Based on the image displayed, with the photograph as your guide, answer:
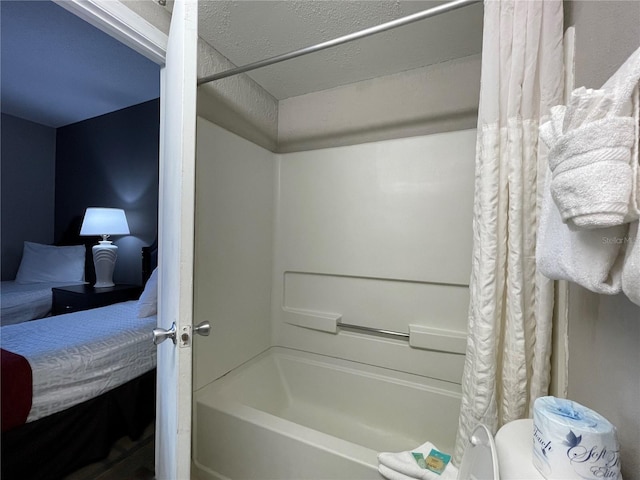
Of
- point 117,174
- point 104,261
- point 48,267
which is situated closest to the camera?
point 104,261

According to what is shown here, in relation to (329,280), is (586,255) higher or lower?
higher

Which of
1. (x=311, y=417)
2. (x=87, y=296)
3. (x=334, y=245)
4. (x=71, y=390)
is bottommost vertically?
(x=311, y=417)

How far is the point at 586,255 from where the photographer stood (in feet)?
1.46

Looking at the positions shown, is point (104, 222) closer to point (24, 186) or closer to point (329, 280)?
point (24, 186)

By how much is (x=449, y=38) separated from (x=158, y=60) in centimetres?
139

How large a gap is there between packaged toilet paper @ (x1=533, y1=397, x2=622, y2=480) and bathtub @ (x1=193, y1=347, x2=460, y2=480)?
0.70 m

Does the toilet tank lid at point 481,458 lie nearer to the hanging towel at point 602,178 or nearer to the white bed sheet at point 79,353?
the hanging towel at point 602,178

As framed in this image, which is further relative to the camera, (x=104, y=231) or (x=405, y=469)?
(x=104, y=231)

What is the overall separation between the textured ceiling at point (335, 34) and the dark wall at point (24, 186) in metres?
3.45

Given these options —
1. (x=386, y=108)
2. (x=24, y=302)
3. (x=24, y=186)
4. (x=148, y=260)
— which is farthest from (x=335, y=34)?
(x=24, y=186)

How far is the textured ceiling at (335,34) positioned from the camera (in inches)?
48.0

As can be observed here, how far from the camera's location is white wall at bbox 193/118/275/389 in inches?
55.4

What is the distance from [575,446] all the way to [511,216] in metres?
0.57

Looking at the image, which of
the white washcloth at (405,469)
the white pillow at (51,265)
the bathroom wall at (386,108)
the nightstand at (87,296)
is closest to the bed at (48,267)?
the white pillow at (51,265)
